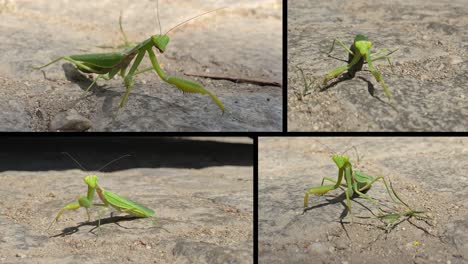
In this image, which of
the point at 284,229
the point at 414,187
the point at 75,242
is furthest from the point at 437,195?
the point at 75,242

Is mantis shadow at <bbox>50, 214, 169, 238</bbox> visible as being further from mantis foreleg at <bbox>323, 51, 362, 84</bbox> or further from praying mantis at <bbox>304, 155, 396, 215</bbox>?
mantis foreleg at <bbox>323, 51, 362, 84</bbox>

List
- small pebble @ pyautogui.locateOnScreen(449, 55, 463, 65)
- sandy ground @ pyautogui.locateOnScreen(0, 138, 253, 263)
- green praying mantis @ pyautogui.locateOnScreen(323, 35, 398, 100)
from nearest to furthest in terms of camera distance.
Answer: sandy ground @ pyautogui.locateOnScreen(0, 138, 253, 263) < green praying mantis @ pyautogui.locateOnScreen(323, 35, 398, 100) < small pebble @ pyautogui.locateOnScreen(449, 55, 463, 65)

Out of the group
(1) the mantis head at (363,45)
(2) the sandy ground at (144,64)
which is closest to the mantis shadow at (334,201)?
(2) the sandy ground at (144,64)

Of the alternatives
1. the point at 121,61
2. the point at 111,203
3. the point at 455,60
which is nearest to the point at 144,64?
the point at 121,61

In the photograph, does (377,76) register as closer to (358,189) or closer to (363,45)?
(363,45)

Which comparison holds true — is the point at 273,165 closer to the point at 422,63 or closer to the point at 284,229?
the point at 284,229

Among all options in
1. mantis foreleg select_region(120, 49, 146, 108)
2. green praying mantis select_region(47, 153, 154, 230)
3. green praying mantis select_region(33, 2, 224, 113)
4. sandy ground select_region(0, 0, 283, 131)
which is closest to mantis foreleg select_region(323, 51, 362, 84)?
sandy ground select_region(0, 0, 283, 131)
